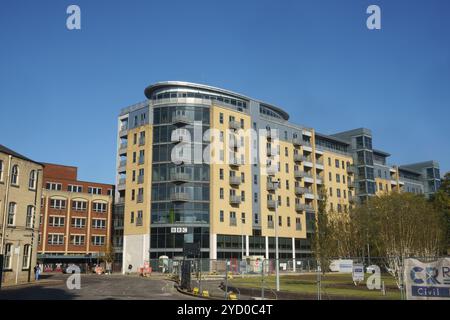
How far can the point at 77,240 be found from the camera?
274 ft

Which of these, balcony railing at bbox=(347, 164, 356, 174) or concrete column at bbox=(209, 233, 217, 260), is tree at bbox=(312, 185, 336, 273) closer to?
concrete column at bbox=(209, 233, 217, 260)

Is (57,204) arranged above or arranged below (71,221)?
above

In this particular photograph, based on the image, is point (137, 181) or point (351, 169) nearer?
point (137, 181)

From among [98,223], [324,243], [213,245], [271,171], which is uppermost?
[271,171]

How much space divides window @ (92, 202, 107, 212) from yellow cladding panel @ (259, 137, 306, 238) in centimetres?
3078

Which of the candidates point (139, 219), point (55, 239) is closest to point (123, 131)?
point (139, 219)

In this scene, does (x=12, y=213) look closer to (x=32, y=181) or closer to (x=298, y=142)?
(x=32, y=181)

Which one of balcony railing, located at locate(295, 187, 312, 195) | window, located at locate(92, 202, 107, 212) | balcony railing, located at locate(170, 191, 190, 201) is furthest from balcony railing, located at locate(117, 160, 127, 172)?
balcony railing, located at locate(295, 187, 312, 195)

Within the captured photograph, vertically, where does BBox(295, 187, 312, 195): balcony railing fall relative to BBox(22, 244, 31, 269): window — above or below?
above

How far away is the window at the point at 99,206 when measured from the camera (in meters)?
86.8

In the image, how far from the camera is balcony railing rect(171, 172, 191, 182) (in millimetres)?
69938

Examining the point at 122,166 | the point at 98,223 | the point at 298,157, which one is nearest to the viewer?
the point at 122,166

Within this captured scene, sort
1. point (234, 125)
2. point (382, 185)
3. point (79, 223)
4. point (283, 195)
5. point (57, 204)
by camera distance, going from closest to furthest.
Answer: point (234, 125), point (57, 204), point (283, 195), point (79, 223), point (382, 185)

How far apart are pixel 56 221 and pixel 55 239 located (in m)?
3.13
